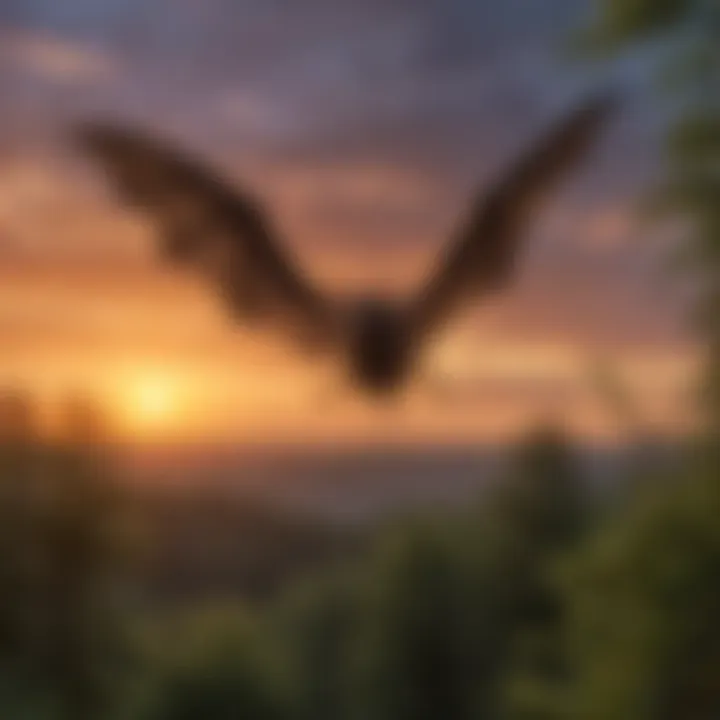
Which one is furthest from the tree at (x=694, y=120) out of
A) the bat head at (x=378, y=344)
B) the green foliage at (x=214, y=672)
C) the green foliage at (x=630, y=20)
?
the green foliage at (x=214, y=672)

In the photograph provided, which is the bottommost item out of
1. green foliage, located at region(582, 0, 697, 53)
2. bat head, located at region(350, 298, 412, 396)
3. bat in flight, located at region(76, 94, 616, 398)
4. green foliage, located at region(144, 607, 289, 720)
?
green foliage, located at region(144, 607, 289, 720)

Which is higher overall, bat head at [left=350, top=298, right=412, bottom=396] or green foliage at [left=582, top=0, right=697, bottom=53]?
green foliage at [left=582, top=0, right=697, bottom=53]

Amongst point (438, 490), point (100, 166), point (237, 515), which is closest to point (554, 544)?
point (438, 490)

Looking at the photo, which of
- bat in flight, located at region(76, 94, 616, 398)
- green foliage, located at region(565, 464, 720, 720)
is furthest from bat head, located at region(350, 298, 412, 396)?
green foliage, located at region(565, 464, 720, 720)

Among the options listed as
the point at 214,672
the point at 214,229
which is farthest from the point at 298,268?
the point at 214,672

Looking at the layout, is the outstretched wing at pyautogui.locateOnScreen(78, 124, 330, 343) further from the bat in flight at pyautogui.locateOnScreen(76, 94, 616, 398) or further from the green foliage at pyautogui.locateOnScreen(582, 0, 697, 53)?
the green foliage at pyautogui.locateOnScreen(582, 0, 697, 53)

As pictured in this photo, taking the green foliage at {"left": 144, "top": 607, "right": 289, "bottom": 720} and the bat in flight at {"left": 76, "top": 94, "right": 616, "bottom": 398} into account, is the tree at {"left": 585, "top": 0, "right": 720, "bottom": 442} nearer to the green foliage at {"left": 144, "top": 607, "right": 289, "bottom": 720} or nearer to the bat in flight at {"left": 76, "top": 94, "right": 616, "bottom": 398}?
the bat in flight at {"left": 76, "top": 94, "right": 616, "bottom": 398}

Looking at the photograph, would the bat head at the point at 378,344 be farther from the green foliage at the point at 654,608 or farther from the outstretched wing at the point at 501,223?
the green foliage at the point at 654,608

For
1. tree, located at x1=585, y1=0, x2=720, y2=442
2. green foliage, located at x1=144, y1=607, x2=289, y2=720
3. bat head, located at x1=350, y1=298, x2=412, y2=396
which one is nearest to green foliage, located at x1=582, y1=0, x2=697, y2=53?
tree, located at x1=585, y1=0, x2=720, y2=442
